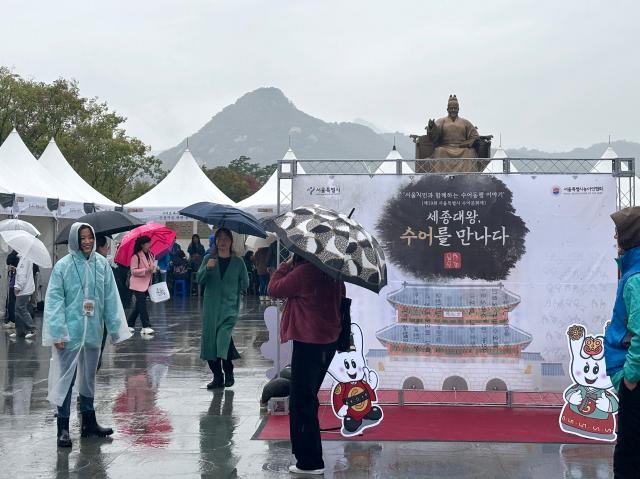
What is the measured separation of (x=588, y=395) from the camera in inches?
278

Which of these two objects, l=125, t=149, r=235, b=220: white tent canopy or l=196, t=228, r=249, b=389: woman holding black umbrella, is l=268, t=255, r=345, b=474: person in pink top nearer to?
l=196, t=228, r=249, b=389: woman holding black umbrella

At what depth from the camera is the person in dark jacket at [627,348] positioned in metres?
4.24

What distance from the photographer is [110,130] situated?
131 ft

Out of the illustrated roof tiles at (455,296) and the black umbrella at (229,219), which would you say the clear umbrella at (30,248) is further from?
the illustrated roof tiles at (455,296)

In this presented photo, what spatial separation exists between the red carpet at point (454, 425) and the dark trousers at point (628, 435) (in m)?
2.36

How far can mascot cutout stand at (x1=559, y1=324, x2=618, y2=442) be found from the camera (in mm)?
6906

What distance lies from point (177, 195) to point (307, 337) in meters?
17.5

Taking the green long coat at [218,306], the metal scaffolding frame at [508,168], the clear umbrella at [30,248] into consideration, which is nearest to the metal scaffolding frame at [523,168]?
the metal scaffolding frame at [508,168]

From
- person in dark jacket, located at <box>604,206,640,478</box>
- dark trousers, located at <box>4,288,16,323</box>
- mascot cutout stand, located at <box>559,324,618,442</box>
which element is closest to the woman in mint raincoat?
mascot cutout stand, located at <box>559,324,618,442</box>

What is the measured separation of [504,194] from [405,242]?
3.39 feet

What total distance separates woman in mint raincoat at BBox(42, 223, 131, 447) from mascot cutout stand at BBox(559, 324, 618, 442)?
383cm

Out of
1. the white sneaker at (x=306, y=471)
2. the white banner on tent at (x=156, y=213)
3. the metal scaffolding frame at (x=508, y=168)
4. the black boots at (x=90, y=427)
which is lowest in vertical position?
the white sneaker at (x=306, y=471)

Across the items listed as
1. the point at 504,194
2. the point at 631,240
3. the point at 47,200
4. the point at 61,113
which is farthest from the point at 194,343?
the point at 61,113

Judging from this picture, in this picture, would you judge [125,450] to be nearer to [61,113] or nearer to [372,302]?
[372,302]
